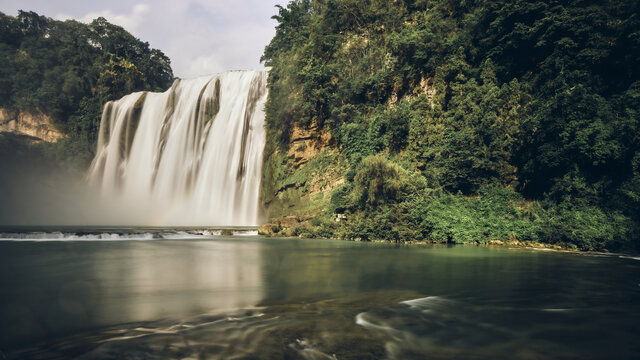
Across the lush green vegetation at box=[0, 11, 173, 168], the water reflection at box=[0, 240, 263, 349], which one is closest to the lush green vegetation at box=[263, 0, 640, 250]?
the water reflection at box=[0, 240, 263, 349]

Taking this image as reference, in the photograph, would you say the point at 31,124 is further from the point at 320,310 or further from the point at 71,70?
the point at 320,310

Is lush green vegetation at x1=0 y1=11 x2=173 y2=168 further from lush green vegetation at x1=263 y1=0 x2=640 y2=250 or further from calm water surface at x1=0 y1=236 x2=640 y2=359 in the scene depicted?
calm water surface at x1=0 y1=236 x2=640 y2=359

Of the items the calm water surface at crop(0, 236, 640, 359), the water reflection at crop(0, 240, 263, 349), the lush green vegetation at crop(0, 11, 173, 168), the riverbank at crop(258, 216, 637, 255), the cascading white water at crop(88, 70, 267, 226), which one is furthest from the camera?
the lush green vegetation at crop(0, 11, 173, 168)

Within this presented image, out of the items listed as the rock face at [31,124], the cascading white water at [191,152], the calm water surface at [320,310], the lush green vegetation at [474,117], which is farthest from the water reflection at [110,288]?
the rock face at [31,124]

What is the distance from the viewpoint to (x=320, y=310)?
18.4 feet

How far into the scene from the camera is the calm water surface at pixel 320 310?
3949 millimetres

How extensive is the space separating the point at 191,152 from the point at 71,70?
27706 millimetres

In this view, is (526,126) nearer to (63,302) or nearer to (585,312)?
(585,312)

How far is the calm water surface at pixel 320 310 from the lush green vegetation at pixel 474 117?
590 cm

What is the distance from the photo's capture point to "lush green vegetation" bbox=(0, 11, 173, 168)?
47031mm

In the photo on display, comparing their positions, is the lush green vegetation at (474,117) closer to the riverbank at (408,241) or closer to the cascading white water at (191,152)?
the riverbank at (408,241)

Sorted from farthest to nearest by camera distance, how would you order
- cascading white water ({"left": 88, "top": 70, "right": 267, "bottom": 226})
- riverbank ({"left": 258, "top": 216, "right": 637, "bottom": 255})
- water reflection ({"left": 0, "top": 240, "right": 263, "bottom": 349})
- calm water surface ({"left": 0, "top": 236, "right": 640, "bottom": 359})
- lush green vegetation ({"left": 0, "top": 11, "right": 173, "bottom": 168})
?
lush green vegetation ({"left": 0, "top": 11, "right": 173, "bottom": 168}) < cascading white water ({"left": 88, "top": 70, "right": 267, "bottom": 226}) < riverbank ({"left": 258, "top": 216, "right": 637, "bottom": 255}) < water reflection ({"left": 0, "top": 240, "right": 263, "bottom": 349}) < calm water surface ({"left": 0, "top": 236, "right": 640, "bottom": 359})

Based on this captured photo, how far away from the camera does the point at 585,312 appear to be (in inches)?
225

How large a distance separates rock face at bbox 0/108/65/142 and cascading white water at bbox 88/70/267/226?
11.3m
